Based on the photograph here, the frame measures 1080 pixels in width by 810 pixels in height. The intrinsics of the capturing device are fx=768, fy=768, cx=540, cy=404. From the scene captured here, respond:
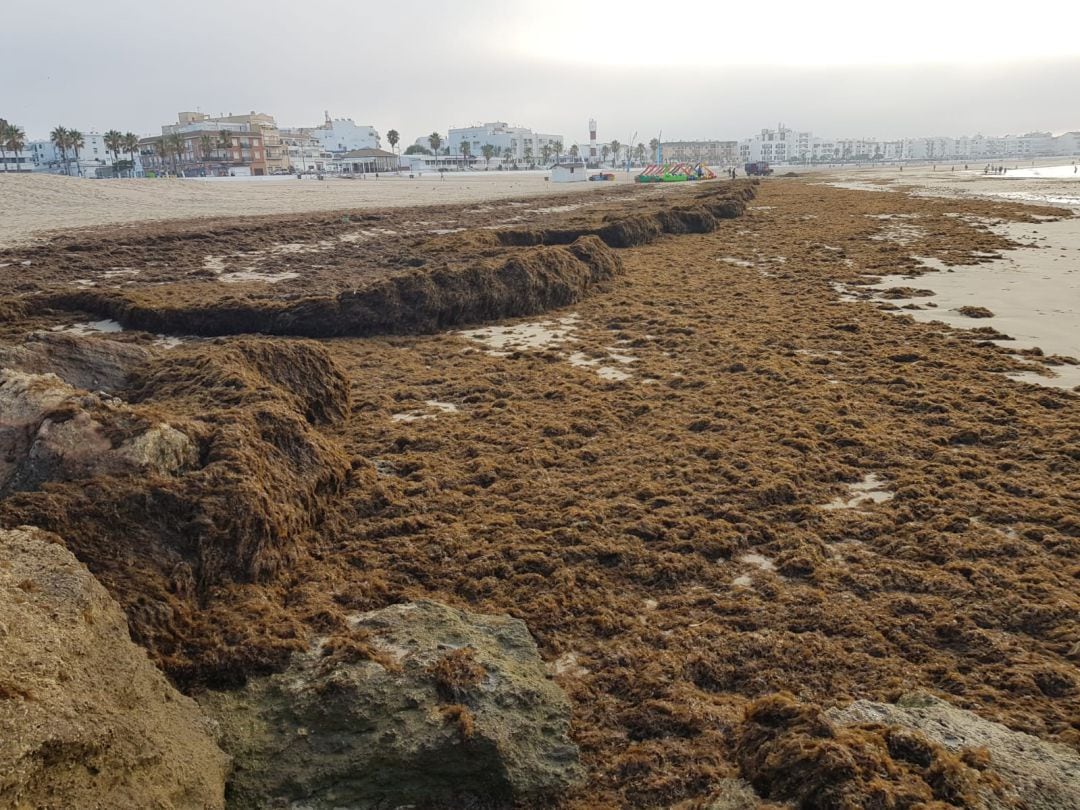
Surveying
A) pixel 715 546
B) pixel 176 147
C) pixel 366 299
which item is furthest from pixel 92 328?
pixel 176 147

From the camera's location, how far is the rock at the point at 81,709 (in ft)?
6.18

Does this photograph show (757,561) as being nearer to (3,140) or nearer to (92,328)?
(92,328)

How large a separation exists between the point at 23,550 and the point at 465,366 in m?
5.60

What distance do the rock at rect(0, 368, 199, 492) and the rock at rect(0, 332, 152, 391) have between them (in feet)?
5.05

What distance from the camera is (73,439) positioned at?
12.3 feet

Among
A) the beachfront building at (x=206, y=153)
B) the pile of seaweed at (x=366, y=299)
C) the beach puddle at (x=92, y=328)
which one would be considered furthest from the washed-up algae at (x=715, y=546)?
the beachfront building at (x=206, y=153)

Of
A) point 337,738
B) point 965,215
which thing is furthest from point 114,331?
point 965,215

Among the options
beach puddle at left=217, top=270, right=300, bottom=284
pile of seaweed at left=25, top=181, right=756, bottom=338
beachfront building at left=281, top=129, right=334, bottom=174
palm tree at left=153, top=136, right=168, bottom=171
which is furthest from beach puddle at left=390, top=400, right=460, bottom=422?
palm tree at left=153, top=136, right=168, bottom=171

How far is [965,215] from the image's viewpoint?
81.4 ft

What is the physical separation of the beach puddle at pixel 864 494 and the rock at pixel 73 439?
12.4 feet

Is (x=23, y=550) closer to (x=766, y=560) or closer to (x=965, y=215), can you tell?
(x=766, y=560)

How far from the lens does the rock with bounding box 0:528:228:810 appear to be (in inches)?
74.1

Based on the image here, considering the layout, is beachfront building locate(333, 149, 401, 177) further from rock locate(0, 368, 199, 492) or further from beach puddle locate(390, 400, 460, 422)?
rock locate(0, 368, 199, 492)

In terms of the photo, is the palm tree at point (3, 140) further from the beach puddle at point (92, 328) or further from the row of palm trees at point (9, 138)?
the beach puddle at point (92, 328)
